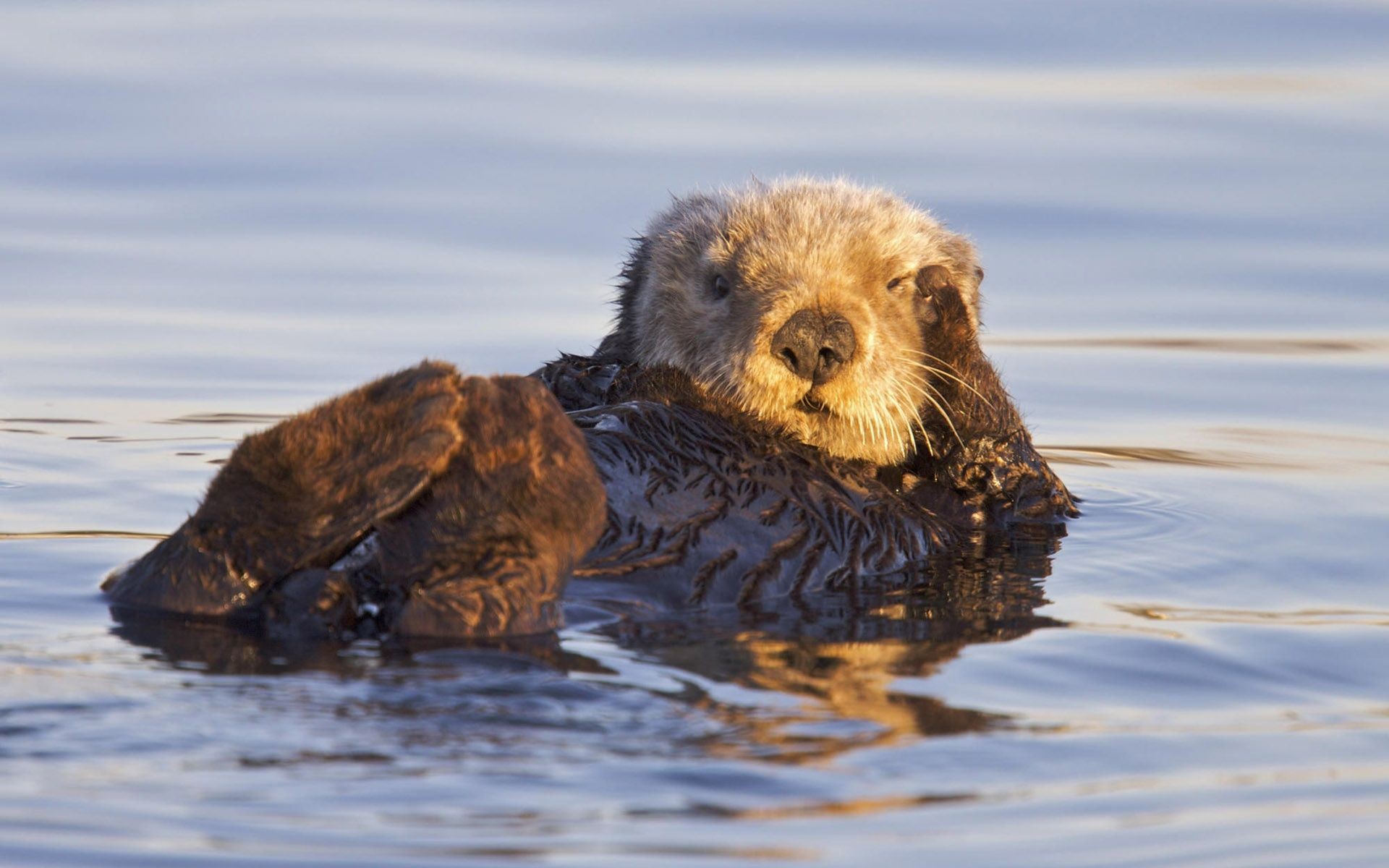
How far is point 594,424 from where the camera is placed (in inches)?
190

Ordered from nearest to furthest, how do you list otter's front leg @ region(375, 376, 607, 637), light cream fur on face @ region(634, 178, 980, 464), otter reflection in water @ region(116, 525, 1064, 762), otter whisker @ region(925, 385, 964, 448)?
1. otter reflection in water @ region(116, 525, 1064, 762)
2. otter's front leg @ region(375, 376, 607, 637)
3. light cream fur on face @ region(634, 178, 980, 464)
4. otter whisker @ region(925, 385, 964, 448)

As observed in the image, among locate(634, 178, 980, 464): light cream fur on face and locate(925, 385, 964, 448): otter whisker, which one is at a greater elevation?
locate(634, 178, 980, 464): light cream fur on face

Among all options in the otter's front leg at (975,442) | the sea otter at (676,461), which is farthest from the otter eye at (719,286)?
the otter's front leg at (975,442)

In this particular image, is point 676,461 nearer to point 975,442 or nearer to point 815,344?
point 815,344

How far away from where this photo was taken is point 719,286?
529 centimetres

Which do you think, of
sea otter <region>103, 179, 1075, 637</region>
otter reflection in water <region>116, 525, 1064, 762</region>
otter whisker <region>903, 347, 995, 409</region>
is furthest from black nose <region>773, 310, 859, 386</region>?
otter reflection in water <region>116, 525, 1064, 762</region>

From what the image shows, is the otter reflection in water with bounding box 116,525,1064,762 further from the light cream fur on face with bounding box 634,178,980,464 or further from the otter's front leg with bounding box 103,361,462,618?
the light cream fur on face with bounding box 634,178,980,464

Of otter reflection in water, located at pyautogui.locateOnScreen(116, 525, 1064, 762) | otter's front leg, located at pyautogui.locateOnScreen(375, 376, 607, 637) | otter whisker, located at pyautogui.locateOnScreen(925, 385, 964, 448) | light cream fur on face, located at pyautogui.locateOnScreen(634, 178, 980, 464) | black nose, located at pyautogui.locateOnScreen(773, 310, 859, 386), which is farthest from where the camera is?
otter whisker, located at pyautogui.locateOnScreen(925, 385, 964, 448)

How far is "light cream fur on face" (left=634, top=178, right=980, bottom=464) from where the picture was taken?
492cm

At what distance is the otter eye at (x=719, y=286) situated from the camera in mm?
5270

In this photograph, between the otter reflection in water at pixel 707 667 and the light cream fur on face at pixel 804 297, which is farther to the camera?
the light cream fur on face at pixel 804 297

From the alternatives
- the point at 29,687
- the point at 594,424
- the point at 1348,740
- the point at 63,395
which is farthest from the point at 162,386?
the point at 1348,740

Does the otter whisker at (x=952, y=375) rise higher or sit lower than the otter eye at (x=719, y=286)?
lower

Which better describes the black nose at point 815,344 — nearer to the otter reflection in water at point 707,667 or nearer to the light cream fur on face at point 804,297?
the light cream fur on face at point 804,297
